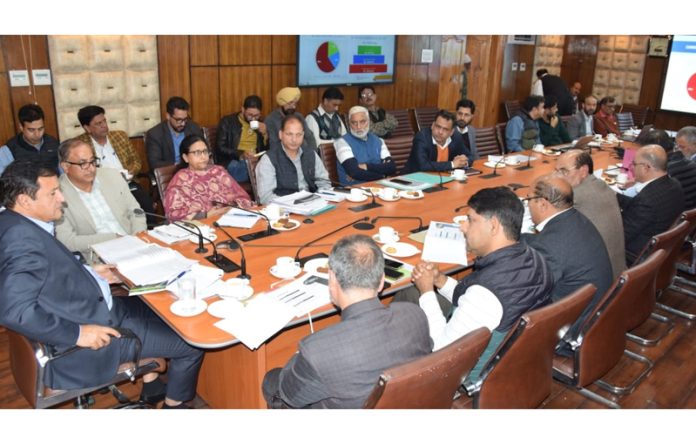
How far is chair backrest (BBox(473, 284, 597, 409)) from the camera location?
6.55ft

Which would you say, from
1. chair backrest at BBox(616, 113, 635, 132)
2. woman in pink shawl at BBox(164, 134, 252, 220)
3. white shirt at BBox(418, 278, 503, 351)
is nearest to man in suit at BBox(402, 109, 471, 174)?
woman in pink shawl at BBox(164, 134, 252, 220)

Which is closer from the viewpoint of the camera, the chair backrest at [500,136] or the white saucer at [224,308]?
the white saucer at [224,308]

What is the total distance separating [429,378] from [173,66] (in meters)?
4.84

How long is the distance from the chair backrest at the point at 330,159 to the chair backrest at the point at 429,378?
9.33 ft

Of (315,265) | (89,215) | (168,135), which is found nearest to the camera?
(315,265)

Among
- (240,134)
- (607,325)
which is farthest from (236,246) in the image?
(240,134)

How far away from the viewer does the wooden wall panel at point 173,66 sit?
552 cm

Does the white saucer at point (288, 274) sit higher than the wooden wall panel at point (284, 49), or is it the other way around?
the wooden wall panel at point (284, 49)

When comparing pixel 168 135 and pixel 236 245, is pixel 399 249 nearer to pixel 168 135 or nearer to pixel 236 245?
pixel 236 245

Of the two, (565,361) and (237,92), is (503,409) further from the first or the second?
(237,92)

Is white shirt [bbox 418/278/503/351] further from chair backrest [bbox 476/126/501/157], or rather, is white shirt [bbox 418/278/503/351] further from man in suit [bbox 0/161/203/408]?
chair backrest [bbox 476/126/501/157]

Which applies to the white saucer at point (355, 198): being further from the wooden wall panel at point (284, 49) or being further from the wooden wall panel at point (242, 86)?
the wooden wall panel at point (284, 49)

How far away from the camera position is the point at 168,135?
502cm

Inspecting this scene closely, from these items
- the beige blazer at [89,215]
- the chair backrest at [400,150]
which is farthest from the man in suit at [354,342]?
the chair backrest at [400,150]
